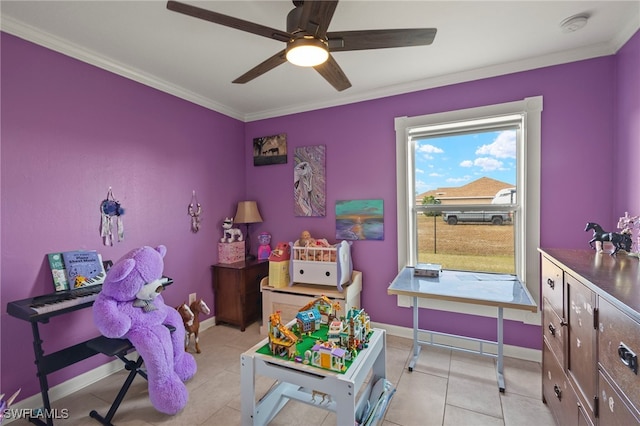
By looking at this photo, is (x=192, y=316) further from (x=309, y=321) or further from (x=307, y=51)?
(x=307, y=51)

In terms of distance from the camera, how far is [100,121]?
2.29 m

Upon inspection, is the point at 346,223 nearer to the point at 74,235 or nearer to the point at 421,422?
the point at 421,422

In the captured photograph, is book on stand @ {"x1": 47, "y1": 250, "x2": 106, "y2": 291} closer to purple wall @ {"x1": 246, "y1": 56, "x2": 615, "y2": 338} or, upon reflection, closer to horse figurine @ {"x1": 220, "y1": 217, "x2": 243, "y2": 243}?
horse figurine @ {"x1": 220, "y1": 217, "x2": 243, "y2": 243}

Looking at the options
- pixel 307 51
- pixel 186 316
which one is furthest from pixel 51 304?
pixel 307 51

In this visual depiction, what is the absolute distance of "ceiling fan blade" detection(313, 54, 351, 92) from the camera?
65.7 inches

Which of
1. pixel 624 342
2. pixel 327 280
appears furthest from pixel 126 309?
pixel 624 342

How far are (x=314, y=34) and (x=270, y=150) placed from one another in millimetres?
2322

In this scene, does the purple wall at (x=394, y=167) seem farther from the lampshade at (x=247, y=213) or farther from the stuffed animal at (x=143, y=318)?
the stuffed animal at (x=143, y=318)

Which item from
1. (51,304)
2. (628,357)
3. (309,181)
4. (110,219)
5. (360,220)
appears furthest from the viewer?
(309,181)

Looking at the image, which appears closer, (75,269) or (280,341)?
(280,341)

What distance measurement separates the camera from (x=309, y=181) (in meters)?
3.36

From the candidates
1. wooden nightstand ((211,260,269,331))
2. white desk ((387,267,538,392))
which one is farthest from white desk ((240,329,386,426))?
wooden nightstand ((211,260,269,331))

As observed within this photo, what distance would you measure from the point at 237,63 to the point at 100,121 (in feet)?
4.01

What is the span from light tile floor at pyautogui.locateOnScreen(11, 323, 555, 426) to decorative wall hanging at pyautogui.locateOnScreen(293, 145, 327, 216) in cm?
169
